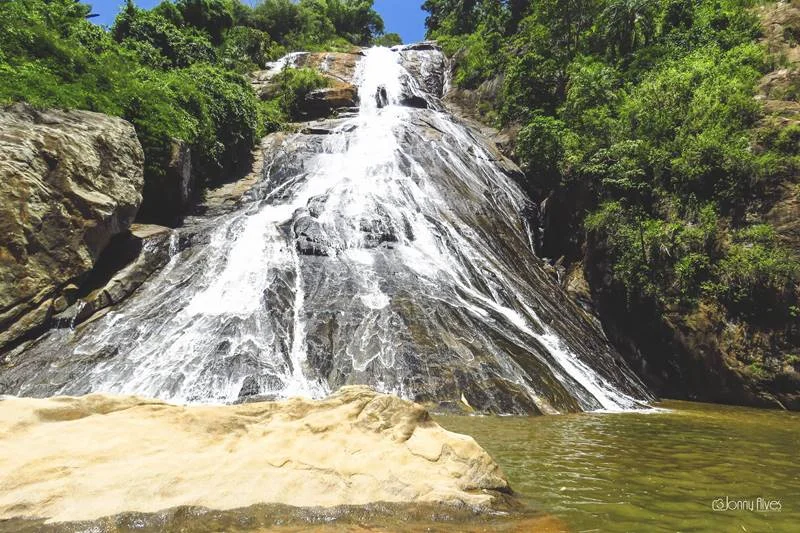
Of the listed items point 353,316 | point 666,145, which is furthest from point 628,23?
point 353,316

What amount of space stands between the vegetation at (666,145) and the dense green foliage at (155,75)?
16666mm

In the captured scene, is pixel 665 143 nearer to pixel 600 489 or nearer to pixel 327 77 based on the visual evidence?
pixel 600 489

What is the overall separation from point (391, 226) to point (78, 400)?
14375 millimetres

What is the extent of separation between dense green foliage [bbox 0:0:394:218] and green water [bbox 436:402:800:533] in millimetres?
17359

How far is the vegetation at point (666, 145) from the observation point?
16.1 m

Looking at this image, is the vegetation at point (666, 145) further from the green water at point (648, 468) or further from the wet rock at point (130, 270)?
the wet rock at point (130, 270)

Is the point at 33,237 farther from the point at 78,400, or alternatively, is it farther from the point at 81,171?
the point at 78,400

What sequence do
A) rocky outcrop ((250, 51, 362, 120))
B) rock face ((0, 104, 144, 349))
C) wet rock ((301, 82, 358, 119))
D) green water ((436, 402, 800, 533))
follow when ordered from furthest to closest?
rocky outcrop ((250, 51, 362, 120)), wet rock ((301, 82, 358, 119)), rock face ((0, 104, 144, 349)), green water ((436, 402, 800, 533))

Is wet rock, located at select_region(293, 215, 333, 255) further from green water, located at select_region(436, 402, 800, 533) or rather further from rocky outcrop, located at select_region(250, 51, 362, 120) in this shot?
rocky outcrop, located at select_region(250, 51, 362, 120)

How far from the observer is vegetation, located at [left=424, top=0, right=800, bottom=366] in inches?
633

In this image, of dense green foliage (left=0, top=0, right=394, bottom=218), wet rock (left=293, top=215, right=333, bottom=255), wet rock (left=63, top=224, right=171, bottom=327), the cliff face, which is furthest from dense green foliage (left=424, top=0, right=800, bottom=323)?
wet rock (left=63, top=224, right=171, bottom=327)

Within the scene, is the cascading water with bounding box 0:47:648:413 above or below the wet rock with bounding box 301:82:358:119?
below

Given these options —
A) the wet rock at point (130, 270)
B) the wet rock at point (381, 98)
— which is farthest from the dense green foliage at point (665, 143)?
the wet rock at point (130, 270)

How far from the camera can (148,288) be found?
15.8 m
